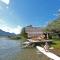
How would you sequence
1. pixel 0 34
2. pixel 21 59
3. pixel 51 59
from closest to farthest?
pixel 51 59
pixel 21 59
pixel 0 34

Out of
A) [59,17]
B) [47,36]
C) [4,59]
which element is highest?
[59,17]

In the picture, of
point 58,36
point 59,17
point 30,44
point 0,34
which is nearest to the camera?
point 30,44

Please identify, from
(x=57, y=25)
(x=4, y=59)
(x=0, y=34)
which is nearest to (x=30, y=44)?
(x=57, y=25)

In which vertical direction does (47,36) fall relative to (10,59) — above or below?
above

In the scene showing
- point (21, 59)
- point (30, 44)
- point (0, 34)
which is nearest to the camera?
point (21, 59)

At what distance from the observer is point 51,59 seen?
22.3 meters

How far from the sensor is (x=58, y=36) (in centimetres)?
5538

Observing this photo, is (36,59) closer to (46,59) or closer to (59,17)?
(46,59)

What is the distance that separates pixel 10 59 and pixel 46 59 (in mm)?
4662

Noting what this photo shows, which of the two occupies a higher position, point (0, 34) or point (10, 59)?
point (0, 34)

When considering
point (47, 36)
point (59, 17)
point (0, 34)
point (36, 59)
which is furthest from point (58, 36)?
point (0, 34)

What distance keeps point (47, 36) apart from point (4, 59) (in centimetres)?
2687

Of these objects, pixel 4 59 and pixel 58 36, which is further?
pixel 58 36

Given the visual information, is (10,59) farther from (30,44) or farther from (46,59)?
(30,44)
